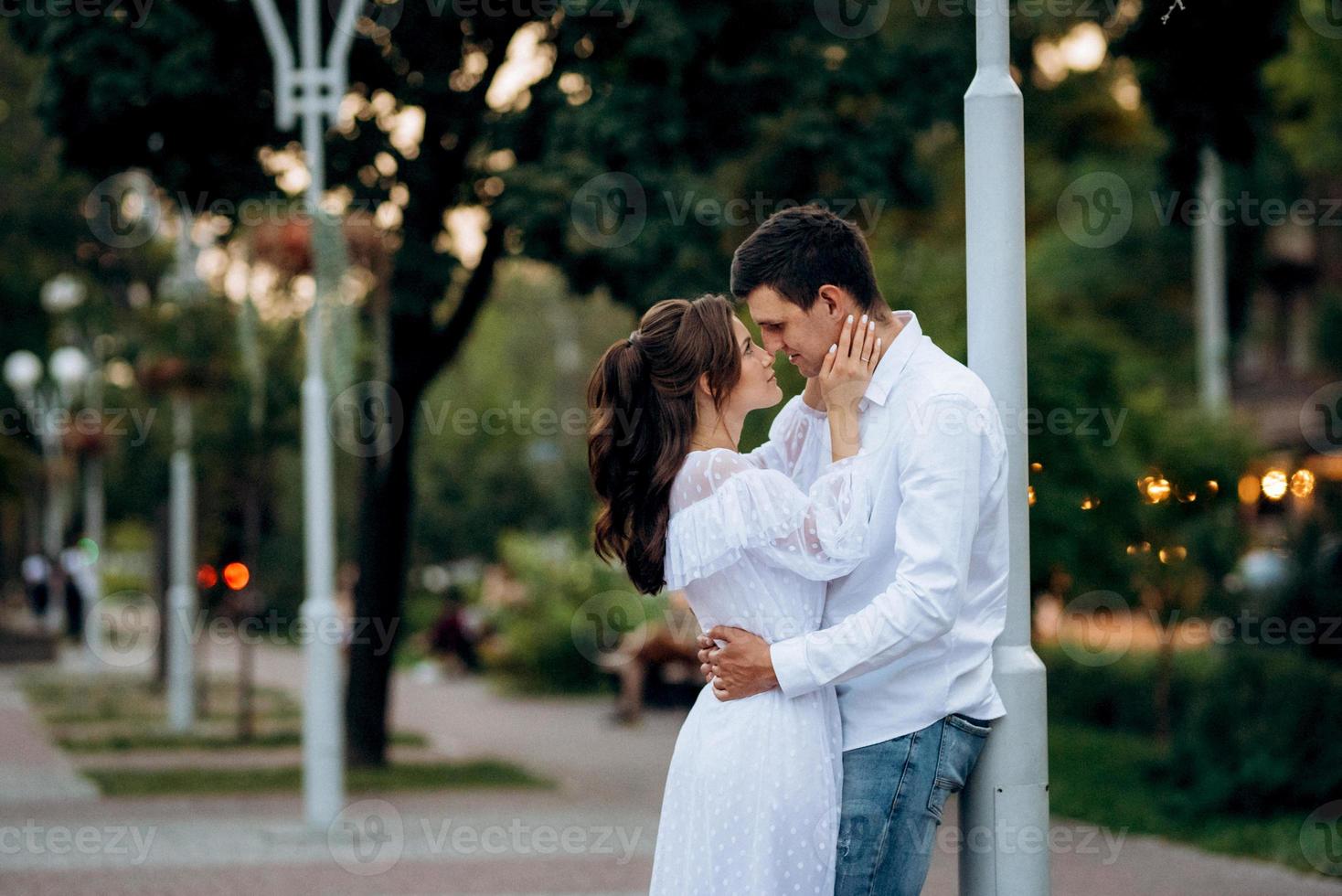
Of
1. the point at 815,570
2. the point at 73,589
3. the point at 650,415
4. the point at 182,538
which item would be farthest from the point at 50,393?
the point at 815,570

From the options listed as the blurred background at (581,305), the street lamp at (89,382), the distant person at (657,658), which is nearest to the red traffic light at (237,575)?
the blurred background at (581,305)

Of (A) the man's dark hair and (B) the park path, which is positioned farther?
(B) the park path

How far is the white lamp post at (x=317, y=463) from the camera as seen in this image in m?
10.8

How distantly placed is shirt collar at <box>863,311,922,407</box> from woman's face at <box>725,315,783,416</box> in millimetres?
255

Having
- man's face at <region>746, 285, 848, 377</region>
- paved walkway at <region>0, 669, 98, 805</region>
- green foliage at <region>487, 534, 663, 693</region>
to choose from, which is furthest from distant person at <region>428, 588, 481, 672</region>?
man's face at <region>746, 285, 848, 377</region>

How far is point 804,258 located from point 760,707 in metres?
0.90

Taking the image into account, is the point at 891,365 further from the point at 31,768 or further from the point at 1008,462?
the point at 31,768

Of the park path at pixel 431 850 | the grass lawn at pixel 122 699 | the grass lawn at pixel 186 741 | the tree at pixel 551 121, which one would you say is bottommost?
the grass lawn at pixel 122 699

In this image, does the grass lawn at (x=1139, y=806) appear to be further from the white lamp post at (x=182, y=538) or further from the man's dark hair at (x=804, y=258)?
the white lamp post at (x=182, y=538)

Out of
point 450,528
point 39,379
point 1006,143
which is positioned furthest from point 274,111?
point 450,528

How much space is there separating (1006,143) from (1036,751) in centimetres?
132

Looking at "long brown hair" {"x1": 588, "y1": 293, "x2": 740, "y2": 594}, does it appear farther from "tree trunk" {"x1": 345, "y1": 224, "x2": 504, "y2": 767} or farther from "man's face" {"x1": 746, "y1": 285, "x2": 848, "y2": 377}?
"tree trunk" {"x1": 345, "y1": 224, "x2": 504, "y2": 767}

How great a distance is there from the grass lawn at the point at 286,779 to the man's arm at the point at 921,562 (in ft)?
33.1

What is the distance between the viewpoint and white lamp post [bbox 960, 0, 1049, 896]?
11.4ft
